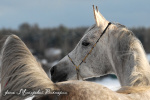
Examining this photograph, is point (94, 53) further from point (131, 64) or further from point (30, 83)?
point (30, 83)

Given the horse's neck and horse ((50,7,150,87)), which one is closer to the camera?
the horse's neck

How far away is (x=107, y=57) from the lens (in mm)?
4133

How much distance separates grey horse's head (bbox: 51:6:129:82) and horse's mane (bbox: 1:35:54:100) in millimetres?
2189

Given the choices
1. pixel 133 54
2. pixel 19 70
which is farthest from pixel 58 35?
pixel 19 70

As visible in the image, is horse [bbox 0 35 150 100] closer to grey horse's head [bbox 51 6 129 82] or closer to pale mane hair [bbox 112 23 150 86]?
pale mane hair [bbox 112 23 150 86]

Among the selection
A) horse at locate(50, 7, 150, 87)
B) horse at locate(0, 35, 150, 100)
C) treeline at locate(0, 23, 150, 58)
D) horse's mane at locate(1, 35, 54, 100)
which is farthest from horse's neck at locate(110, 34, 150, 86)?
treeline at locate(0, 23, 150, 58)

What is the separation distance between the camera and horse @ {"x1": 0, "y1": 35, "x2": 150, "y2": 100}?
1.66m

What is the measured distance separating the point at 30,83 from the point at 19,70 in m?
0.15

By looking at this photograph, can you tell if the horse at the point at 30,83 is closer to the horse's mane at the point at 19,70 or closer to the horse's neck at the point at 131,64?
the horse's mane at the point at 19,70

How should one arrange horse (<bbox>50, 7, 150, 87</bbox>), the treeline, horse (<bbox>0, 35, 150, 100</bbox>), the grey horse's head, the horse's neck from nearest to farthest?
1. horse (<bbox>0, 35, 150, 100</bbox>)
2. the horse's neck
3. horse (<bbox>50, 7, 150, 87</bbox>)
4. the grey horse's head
5. the treeline

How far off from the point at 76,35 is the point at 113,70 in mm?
21463

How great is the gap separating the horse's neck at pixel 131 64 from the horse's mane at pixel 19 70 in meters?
1.38

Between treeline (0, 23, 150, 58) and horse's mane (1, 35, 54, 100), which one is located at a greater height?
horse's mane (1, 35, 54, 100)

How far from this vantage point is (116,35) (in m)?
3.82
